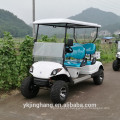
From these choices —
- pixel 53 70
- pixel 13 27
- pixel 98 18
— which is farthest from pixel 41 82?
pixel 98 18

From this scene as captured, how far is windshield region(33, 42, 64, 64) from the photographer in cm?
473

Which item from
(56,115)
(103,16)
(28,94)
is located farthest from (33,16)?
(103,16)

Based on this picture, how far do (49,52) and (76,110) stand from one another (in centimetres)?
151

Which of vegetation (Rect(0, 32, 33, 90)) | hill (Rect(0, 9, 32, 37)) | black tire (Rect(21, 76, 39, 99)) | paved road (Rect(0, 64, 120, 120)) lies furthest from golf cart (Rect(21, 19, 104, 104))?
hill (Rect(0, 9, 32, 37))

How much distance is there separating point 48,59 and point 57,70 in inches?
21.1

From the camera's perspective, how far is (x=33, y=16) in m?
9.91

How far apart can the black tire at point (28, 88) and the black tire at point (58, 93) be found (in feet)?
2.30

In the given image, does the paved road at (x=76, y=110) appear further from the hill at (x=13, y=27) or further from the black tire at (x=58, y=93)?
the hill at (x=13, y=27)

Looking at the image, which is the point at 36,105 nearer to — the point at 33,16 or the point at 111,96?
the point at 111,96

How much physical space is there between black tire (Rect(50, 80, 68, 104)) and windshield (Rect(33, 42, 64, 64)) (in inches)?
23.2

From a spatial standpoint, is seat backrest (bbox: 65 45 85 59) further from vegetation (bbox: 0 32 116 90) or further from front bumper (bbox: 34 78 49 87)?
front bumper (bbox: 34 78 49 87)

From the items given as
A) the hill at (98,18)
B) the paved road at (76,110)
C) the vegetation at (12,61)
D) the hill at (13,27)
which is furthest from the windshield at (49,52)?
the hill at (98,18)

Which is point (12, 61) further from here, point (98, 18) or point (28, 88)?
point (98, 18)

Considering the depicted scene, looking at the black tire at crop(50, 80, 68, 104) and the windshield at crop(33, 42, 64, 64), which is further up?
the windshield at crop(33, 42, 64, 64)
